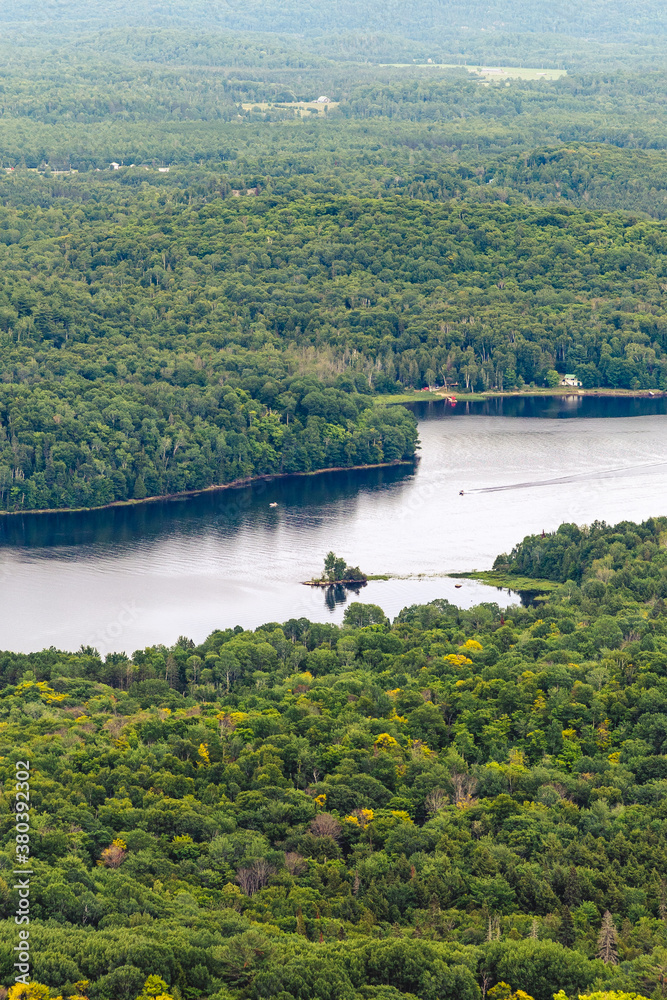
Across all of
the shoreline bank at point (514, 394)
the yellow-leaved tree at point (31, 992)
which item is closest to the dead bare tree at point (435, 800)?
the yellow-leaved tree at point (31, 992)

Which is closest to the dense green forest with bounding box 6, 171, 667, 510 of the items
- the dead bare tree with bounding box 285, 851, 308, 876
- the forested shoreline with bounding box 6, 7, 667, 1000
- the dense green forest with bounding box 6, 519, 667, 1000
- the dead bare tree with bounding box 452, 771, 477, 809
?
the forested shoreline with bounding box 6, 7, 667, 1000

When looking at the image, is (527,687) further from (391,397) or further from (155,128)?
(155,128)

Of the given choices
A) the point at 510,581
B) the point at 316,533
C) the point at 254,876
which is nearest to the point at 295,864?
the point at 254,876

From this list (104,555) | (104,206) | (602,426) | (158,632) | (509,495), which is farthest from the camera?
(104,206)

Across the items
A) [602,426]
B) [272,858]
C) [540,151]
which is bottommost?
[272,858]

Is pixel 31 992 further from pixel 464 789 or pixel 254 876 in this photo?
pixel 464 789

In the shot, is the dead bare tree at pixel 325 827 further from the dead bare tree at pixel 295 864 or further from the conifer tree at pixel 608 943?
the conifer tree at pixel 608 943

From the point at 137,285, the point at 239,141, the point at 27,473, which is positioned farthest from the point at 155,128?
the point at 27,473

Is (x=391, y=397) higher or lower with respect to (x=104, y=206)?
lower
